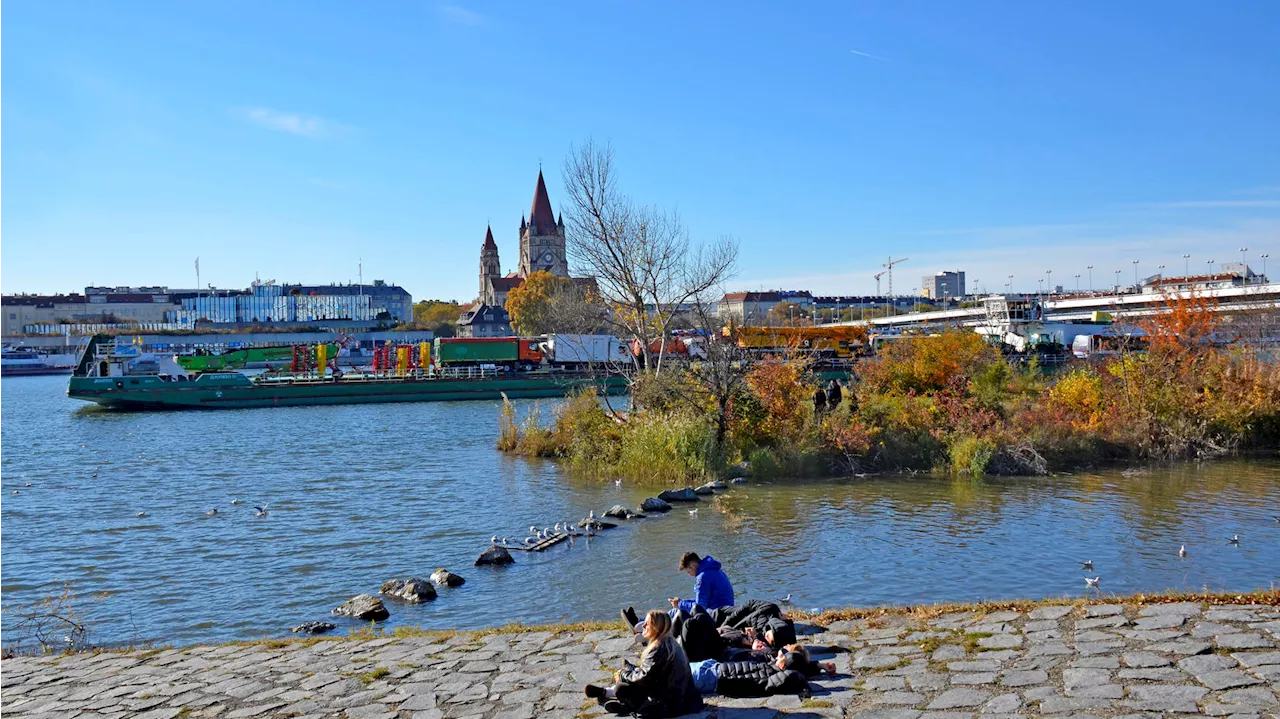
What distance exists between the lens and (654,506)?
17391 mm

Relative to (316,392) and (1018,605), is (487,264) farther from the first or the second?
(1018,605)

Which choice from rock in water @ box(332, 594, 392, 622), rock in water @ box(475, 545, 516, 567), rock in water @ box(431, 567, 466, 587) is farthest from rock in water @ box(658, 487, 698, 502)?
rock in water @ box(332, 594, 392, 622)

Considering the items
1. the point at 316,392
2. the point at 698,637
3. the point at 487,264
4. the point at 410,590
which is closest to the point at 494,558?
the point at 410,590

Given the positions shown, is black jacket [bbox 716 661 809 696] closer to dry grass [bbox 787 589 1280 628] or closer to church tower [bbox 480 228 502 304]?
dry grass [bbox 787 589 1280 628]

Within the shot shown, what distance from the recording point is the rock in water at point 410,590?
1170 centimetres

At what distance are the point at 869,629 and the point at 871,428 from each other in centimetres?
1427

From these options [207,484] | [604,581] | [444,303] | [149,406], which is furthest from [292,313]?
[604,581]

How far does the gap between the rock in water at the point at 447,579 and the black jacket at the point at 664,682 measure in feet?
21.5

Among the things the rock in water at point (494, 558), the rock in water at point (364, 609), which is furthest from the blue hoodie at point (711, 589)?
the rock in water at point (494, 558)

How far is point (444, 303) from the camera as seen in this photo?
17800cm

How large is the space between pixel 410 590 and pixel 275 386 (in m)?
44.3

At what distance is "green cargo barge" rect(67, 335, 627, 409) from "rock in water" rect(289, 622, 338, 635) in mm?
34809

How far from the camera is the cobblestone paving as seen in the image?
20.3 feet

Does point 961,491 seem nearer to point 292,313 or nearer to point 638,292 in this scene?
point 638,292
